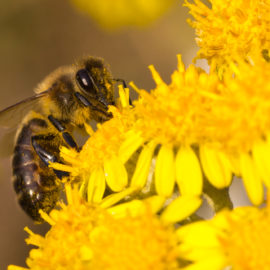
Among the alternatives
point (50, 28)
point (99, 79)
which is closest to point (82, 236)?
point (99, 79)

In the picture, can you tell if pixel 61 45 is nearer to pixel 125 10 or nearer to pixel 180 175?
pixel 125 10

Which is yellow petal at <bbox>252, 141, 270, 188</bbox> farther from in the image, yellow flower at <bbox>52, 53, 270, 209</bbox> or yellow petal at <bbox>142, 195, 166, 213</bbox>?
yellow petal at <bbox>142, 195, 166, 213</bbox>

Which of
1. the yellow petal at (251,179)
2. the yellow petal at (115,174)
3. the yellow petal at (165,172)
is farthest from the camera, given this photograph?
the yellow petal at (115,174)

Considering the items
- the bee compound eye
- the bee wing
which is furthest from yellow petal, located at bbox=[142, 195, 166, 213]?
the bee wing

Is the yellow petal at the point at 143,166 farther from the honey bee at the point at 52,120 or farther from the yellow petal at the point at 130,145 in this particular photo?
the honey bee at the point at 52,120

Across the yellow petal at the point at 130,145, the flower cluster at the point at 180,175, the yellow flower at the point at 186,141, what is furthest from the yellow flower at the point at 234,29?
the yellow petal at the point at 130,145

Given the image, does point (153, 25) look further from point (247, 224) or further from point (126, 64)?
point (247, 224)

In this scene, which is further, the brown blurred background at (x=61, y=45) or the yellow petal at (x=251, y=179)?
the brown blurred background at (x=61, y=45)
